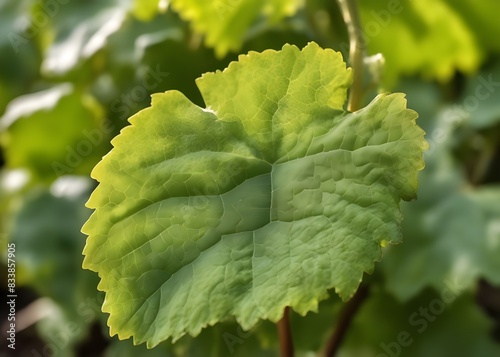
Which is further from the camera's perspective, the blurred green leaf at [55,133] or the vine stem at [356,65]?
the blurred green leaf at [55,133]

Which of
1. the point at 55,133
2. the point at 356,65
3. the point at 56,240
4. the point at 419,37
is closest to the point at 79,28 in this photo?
the point at 55,133

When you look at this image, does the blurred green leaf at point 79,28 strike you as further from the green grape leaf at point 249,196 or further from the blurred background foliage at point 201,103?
the green grape leaf at point 249,196

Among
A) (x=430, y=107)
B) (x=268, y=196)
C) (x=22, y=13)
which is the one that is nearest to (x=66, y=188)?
(x=22, y=13)

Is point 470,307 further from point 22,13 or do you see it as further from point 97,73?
point 22,13

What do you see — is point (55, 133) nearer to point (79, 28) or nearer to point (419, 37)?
point (79, 28)

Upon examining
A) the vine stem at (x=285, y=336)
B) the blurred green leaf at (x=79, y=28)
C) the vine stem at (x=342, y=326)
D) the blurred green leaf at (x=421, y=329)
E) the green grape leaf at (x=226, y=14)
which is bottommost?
the blurred green leaf at (x=421, y=329)

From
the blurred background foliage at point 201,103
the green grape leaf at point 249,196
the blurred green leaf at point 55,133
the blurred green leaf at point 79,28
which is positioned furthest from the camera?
the blurred green leaf at point 55,133

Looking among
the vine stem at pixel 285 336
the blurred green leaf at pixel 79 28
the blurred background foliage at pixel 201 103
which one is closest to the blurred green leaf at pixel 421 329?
the blurred background foliage at pixel 201 103
